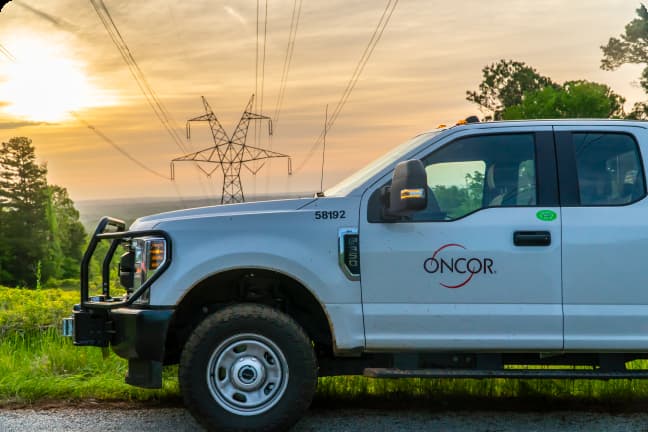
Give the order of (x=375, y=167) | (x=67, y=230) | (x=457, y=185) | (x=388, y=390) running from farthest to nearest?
1. (x=67, y=230)
2. (x=388, y=390)
3. (x=375, y=167)
4. (x=457, y=185)

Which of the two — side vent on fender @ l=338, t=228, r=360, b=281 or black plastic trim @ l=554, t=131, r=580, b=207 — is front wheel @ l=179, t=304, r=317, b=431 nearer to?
side vent on fender @ l=338, t=228, r=360, b=281

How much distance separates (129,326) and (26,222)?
103748mm

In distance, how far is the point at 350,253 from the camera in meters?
6.00

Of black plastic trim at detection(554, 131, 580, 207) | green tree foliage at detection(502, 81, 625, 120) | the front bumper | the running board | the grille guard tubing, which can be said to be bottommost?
the running board

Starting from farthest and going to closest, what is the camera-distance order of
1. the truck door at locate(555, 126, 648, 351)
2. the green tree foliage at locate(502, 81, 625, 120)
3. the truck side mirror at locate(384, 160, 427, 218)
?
the green tree foliage at locate(502, 81, 625, 120) → the truck door at locate(555, 126, 648, 351) → the truck side mirror at locate(384, 160, 427, 218)

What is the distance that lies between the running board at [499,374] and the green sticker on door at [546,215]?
1038 mm

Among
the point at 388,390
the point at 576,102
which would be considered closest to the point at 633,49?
the point at 576,102

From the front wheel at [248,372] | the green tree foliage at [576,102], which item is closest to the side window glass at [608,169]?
the front wheel at [248,372]

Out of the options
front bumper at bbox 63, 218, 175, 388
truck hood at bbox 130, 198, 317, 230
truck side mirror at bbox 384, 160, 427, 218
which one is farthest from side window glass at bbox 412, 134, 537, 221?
front bumper at bbox 63, 218, 175, 388

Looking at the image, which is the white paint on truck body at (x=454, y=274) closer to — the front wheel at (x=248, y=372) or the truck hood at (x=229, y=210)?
the truck hood at (x=229, y=210)

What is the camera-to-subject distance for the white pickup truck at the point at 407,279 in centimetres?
596

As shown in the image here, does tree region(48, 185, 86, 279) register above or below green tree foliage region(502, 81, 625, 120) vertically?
below

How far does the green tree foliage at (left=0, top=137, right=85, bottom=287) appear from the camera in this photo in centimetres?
10156

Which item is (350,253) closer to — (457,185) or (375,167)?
(375,167)
